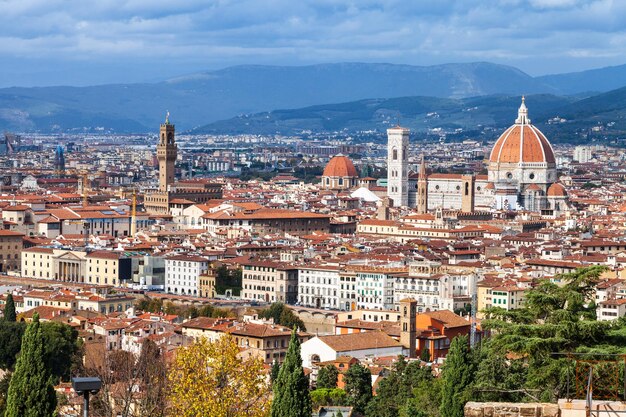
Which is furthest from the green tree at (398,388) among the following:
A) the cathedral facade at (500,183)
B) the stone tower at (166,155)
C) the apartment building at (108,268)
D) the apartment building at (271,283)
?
the stone tower at (166,155)

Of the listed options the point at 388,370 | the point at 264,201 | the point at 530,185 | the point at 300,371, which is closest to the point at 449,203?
the point at 530,185

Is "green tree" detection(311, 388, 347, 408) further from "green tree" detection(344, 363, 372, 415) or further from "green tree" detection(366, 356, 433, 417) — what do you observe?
"green tree" detection(366, 356, 433, 417)

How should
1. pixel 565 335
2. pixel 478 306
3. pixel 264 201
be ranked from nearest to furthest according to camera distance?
pixel 565 335
pixel 478 306
pixel 264 201

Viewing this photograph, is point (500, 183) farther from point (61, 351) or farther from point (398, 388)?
point (398, 388)

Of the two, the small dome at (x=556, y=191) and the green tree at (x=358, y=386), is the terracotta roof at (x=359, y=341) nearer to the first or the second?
the green tree at (x=358, y=386)

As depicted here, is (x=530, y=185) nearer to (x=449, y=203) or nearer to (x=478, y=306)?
(x=449, y=203)
